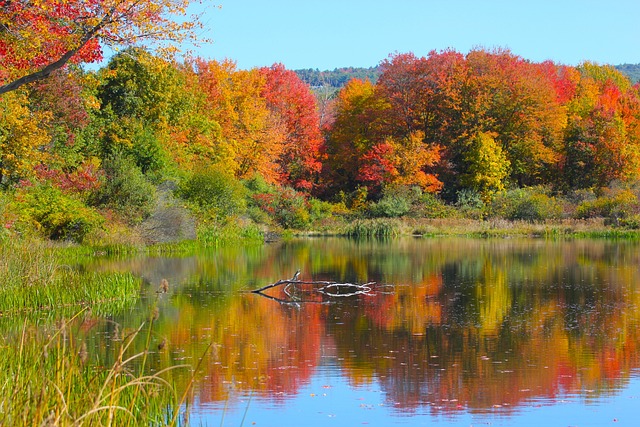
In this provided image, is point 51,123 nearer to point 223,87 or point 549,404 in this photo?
point 223,87

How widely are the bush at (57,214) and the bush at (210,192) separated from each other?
329 inches

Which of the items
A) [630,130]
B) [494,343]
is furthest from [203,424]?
[630,130]

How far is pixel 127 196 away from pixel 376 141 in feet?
77.9

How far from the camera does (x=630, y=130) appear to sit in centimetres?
5188

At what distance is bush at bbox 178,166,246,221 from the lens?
120ft

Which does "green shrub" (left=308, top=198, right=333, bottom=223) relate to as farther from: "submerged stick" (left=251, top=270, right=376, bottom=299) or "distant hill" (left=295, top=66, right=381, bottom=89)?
"distant hill" (left=295, top=66, right=381, bottom=89)

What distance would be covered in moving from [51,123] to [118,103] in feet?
18.8

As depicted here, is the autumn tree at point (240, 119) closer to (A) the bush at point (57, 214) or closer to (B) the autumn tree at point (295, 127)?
(B) the autumn tree at point (295, 127)

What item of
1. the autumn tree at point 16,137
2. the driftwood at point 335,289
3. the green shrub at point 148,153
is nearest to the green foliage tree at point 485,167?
the green shrub at point 148,153

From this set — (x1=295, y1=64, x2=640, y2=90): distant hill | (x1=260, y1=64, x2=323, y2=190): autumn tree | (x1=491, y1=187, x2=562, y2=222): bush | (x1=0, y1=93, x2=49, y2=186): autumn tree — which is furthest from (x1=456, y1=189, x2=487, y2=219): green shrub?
(x1=295, y1=64, x2=640, y2=90): distant hill

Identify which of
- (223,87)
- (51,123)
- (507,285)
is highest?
(223,87)

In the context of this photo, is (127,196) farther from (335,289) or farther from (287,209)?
(287,209)

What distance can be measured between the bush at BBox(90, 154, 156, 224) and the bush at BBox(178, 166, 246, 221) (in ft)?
19.1

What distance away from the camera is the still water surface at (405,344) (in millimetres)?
Answer: 8992
